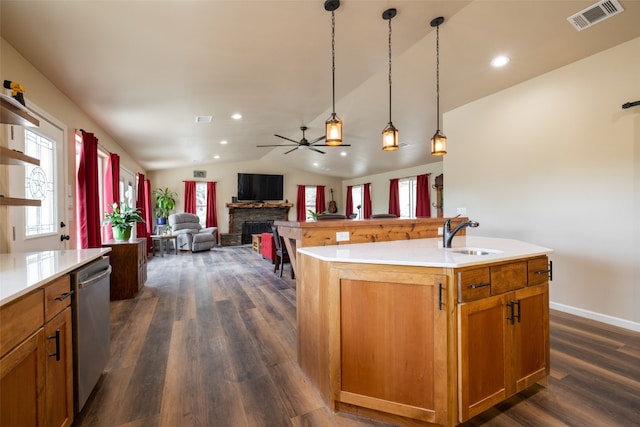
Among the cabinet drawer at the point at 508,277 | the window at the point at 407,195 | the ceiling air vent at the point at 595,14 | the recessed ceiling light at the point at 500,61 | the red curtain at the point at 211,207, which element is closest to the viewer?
the cabinet drawer at the point at 508,277

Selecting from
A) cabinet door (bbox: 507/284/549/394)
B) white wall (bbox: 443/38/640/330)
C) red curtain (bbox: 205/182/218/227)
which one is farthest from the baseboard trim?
red curtain (bbox: 205/182/218/227)

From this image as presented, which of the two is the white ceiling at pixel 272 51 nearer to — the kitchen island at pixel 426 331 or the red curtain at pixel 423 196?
the kitchen island at pixel 426 331

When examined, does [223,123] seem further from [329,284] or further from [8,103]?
[329,284]

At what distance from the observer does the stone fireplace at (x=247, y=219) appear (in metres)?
9.50

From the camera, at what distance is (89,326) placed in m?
1.61

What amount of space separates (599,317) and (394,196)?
6.51m

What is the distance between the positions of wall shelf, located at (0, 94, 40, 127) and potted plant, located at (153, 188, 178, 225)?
7203 millimetres

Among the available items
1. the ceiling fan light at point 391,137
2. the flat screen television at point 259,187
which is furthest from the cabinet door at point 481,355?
A: the flat screen television at point 259,187

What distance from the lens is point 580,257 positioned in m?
2.92

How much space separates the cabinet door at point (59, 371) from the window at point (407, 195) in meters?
8.32

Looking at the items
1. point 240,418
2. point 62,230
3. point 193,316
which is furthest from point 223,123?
point 240,418

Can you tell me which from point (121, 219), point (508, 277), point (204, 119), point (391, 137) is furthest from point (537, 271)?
point (204, 119)

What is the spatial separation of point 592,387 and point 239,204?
905cm

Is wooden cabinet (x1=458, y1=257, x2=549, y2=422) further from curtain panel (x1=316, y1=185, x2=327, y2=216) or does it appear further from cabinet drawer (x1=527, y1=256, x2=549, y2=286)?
curtain panel (x1=316, y1=185, x2=327, y2=216)
